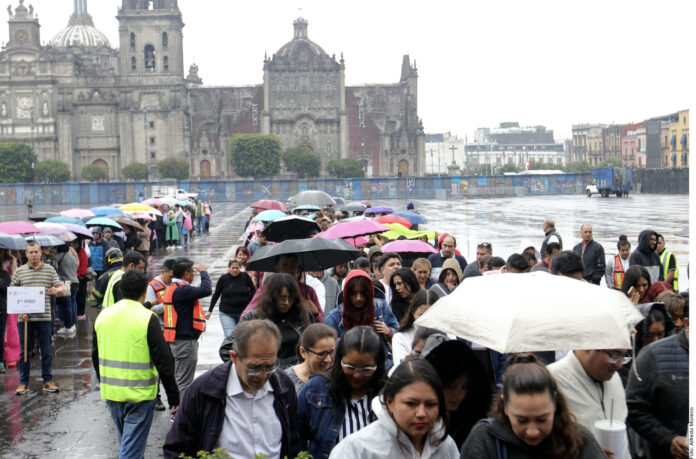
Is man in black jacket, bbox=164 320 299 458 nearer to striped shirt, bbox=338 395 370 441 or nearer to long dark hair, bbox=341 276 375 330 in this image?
striped shirt, bbox=338 395 370 441

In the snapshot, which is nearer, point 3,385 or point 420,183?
point 3,385

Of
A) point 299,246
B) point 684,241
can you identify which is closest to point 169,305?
point 299,246

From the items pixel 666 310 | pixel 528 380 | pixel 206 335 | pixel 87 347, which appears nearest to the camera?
pixel 528 380

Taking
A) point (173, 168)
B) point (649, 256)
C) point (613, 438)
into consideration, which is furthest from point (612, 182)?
point (613, 438)

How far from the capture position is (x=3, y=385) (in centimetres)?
1016

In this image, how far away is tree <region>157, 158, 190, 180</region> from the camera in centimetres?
9288

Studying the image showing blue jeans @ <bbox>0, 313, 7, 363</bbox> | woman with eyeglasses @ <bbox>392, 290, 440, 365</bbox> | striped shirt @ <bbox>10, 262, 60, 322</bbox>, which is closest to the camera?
woman with eyeglasses @ <bbox>392, 290, 440, 365</bbox>

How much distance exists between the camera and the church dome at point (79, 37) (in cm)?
12838

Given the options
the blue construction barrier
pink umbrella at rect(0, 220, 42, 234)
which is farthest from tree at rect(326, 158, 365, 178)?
pink umbrella at rect(0, 220, 42, 234)

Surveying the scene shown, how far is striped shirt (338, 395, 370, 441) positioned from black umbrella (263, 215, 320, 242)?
32.2ft

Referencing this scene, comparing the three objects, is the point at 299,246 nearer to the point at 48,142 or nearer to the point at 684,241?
the point at 684,241

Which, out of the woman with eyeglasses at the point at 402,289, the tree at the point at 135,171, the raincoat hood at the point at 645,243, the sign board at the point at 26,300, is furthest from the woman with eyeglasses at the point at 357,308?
the tree at the point at 135,171

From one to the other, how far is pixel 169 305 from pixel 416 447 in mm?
5012

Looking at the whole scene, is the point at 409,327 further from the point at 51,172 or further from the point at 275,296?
the point at 51,172
